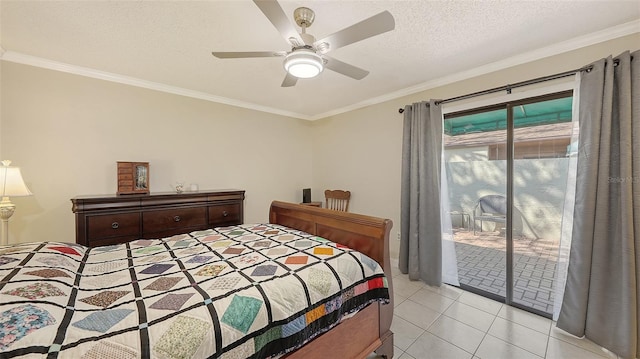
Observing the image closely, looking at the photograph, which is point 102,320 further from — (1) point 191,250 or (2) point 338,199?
(2) point 338,199

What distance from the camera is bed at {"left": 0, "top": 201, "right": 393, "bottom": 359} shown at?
86 cm

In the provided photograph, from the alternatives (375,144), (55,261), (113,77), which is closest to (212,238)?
(55,261)

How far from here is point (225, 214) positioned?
3121 mm

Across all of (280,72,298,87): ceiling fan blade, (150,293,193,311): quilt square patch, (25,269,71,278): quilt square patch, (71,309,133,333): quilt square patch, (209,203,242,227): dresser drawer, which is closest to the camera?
(71,309,133,333): quilt square patch

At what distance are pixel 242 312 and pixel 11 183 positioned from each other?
2.35 metres

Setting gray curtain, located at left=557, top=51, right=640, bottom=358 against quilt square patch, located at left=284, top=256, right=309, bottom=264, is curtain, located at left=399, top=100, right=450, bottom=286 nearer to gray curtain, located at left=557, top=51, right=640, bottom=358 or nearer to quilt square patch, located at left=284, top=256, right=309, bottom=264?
gray curtain, located at left=557, top=51, right=640, bottom=358

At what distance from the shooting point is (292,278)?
1320mm

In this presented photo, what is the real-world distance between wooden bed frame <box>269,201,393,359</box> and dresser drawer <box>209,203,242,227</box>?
1334mm

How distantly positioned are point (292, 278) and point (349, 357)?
678 mm

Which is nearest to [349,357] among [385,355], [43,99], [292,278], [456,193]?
[385,355]

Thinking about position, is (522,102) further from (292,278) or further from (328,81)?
(292,278)

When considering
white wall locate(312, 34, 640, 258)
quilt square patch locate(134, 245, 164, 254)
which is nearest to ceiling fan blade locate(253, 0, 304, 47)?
quilt square patch locate(134, 245, 164, 254)

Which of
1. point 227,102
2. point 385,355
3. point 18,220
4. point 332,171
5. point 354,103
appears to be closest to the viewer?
point 385,355

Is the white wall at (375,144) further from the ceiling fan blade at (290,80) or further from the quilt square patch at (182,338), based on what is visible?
the quilt square patch at (182,338)
